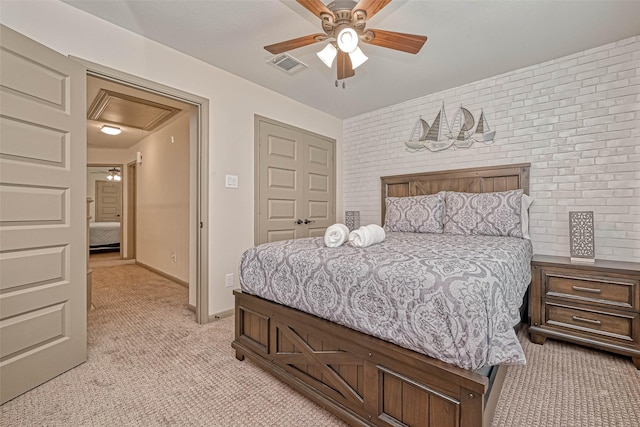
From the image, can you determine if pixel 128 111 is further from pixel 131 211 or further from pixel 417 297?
pixel 417 297

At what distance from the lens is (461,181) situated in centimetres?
338

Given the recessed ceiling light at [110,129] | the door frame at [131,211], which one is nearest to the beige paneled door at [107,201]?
the door frame at [131,211]

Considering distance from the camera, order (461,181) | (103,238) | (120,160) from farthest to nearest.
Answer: (103,238) < (120,160) < (461,181)

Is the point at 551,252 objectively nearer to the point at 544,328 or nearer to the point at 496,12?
the point at 544,328

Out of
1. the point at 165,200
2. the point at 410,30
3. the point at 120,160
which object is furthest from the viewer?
the point at 120,160

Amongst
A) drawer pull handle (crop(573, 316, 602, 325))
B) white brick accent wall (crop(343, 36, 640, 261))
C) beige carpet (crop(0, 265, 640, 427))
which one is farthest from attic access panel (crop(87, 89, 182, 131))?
drawer pull handle (crop(573, 316, 602, 325))

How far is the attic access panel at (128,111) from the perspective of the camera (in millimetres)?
3636

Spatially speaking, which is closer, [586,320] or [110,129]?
[586,320]

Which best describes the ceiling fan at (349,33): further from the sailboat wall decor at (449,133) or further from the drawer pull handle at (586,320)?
the drawer pull handle at (586,320)

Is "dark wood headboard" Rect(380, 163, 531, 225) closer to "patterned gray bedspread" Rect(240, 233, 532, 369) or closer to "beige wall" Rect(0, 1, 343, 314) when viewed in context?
"beige wall" Rect(0, 1, 343, 314)

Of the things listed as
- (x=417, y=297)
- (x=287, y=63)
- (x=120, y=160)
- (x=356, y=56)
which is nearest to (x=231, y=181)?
(x=287, y=63)

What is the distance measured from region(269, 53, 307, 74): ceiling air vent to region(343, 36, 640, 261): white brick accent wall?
1.76 meters

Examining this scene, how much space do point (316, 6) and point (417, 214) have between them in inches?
86.4

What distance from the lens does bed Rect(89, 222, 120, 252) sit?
7.49 m
